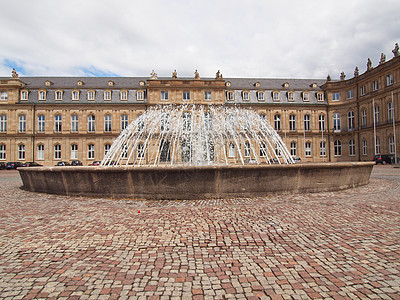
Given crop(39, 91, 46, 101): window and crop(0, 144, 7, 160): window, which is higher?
crop(39, 91, 46, 101): window

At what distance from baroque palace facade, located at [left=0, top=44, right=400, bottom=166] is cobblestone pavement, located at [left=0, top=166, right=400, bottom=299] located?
132 feet

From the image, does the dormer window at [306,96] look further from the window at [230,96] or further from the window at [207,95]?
the window at [207,95]

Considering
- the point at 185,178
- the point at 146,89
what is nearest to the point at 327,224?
the point at 185,178

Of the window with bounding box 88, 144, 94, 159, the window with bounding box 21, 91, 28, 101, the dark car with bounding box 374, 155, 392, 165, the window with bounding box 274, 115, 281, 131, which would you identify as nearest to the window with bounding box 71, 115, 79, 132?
the window with bounding box 88, 144, 94, 159

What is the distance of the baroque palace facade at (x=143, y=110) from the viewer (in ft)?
149

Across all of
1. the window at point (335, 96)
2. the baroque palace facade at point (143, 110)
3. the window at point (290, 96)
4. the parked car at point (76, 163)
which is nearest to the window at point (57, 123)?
the baroque palace facade at point (143, 110)

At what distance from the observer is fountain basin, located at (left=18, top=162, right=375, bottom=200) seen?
319 inches

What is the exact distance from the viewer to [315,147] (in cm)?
4941

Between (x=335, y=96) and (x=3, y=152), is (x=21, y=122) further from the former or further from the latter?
(x=335, y=96)

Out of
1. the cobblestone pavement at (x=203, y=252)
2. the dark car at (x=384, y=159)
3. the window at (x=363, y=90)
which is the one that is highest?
the window at (x=363, y=90)

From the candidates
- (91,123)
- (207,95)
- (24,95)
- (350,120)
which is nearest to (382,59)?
(350,120)

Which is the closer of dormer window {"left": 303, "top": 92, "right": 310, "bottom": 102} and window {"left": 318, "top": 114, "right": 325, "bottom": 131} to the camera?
window {"left": 318, "top": 114, "right": 325, "bottom": 131}

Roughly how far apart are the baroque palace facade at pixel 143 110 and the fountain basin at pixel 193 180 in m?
37.3

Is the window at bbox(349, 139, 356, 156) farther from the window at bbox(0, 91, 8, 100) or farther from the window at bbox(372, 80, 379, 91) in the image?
the window at bbox(0, 91, 8, 100)
